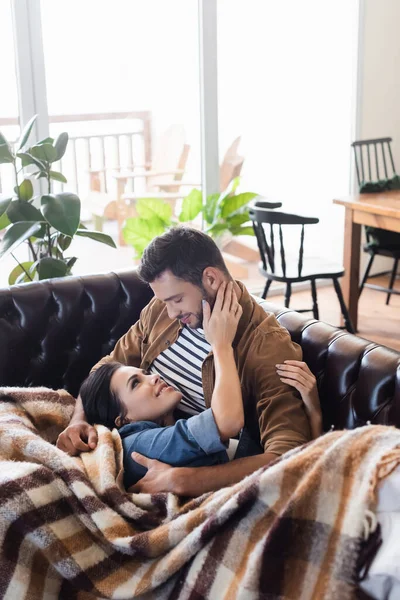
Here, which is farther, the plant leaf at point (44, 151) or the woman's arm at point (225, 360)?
the plant leaf at point (44, 151)

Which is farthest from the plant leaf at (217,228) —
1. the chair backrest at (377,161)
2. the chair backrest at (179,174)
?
the chair backrest at (377,161)

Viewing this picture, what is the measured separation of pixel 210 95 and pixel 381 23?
1432mm

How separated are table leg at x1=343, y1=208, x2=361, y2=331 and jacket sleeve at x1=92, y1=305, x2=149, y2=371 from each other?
1.93 m

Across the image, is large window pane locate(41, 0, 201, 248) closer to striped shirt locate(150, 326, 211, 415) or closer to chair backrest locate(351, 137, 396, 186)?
chair backrest locate(351, 137, 396, 186)

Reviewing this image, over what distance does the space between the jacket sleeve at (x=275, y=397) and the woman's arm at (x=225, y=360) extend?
8 centimetres

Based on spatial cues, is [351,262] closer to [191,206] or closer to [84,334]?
[191,206]

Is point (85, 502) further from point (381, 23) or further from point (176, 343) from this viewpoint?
point (381, 23)

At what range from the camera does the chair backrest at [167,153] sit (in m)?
4.21

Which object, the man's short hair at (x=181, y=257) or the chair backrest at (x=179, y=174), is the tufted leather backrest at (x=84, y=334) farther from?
the chair backrest at (x=179, y=174)

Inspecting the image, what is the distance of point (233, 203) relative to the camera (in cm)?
402

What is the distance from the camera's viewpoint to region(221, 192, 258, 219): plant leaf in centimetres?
401

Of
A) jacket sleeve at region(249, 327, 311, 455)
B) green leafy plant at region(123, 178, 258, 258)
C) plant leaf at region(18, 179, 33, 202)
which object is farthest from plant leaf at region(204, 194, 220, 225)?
jacket sleeve at region(249, 327, 311, 455)

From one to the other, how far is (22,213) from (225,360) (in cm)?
130

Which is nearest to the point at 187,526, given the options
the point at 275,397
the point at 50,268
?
the point at 275,397
